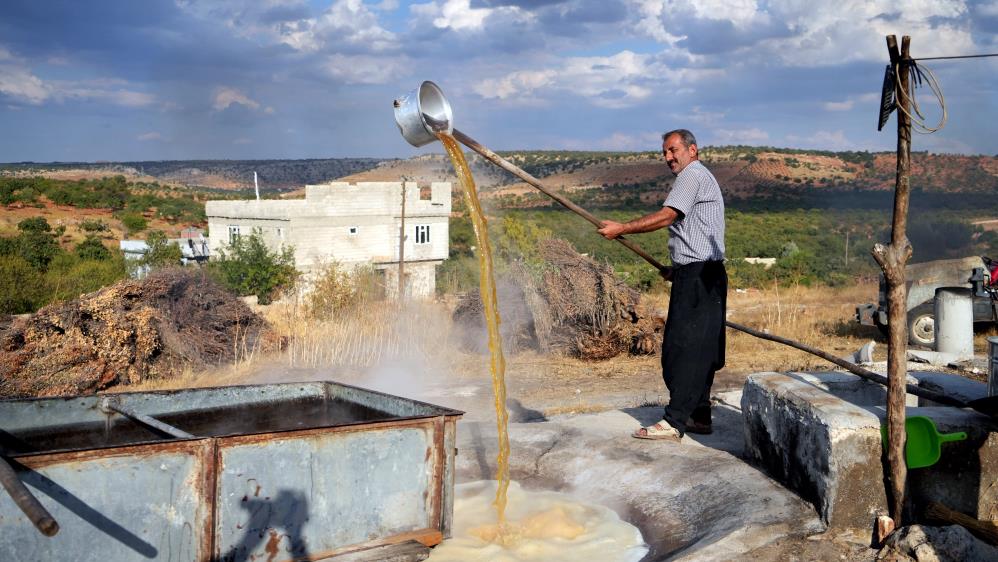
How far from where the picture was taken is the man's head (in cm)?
589

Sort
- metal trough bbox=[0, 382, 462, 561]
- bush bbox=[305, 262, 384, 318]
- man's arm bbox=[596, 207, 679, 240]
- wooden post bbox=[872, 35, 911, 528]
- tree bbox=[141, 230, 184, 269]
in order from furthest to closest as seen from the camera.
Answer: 1. tree bbox=[141, 230, 184, 269]
2. bush bbox=[305, 262, 384, 318]
3. man's arm bbox=[596, 207, 679, 240]
4. wooden post bbox=[872, 35, 911, 528]
5. metal trough bbox=[0, 382, 462, 561]

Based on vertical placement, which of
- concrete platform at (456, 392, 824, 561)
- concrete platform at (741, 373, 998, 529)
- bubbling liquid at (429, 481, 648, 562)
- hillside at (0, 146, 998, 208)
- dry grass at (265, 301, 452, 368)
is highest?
hillside at (0, 146, 998, 208)

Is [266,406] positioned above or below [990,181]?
below

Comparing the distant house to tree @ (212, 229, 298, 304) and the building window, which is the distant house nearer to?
tree @ (212, 229, 298, 304)

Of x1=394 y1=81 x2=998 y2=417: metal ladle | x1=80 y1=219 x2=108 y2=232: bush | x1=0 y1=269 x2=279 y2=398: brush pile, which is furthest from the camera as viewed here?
x1=80 y1=219 x2=108 y2=232: bush

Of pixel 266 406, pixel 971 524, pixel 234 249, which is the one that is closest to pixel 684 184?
pixel 971 524

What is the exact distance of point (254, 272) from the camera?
26.0 meters

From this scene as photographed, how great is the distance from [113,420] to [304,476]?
1.63 metres

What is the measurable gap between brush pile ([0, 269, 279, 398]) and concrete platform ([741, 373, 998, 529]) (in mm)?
9481

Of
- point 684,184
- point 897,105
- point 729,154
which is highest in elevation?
point 729,154

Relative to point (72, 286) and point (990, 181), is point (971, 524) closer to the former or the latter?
point (72, 286)

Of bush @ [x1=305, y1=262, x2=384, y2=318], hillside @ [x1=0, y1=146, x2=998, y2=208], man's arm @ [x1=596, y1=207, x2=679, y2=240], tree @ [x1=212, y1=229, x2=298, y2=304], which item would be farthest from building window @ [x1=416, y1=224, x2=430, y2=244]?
man's arm @ [x1=596, y1=207, x2=679, y2=240]

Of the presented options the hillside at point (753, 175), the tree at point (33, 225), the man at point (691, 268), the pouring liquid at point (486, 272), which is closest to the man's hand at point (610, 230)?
the man at point (691, 268)

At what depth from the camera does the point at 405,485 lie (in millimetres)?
4508
